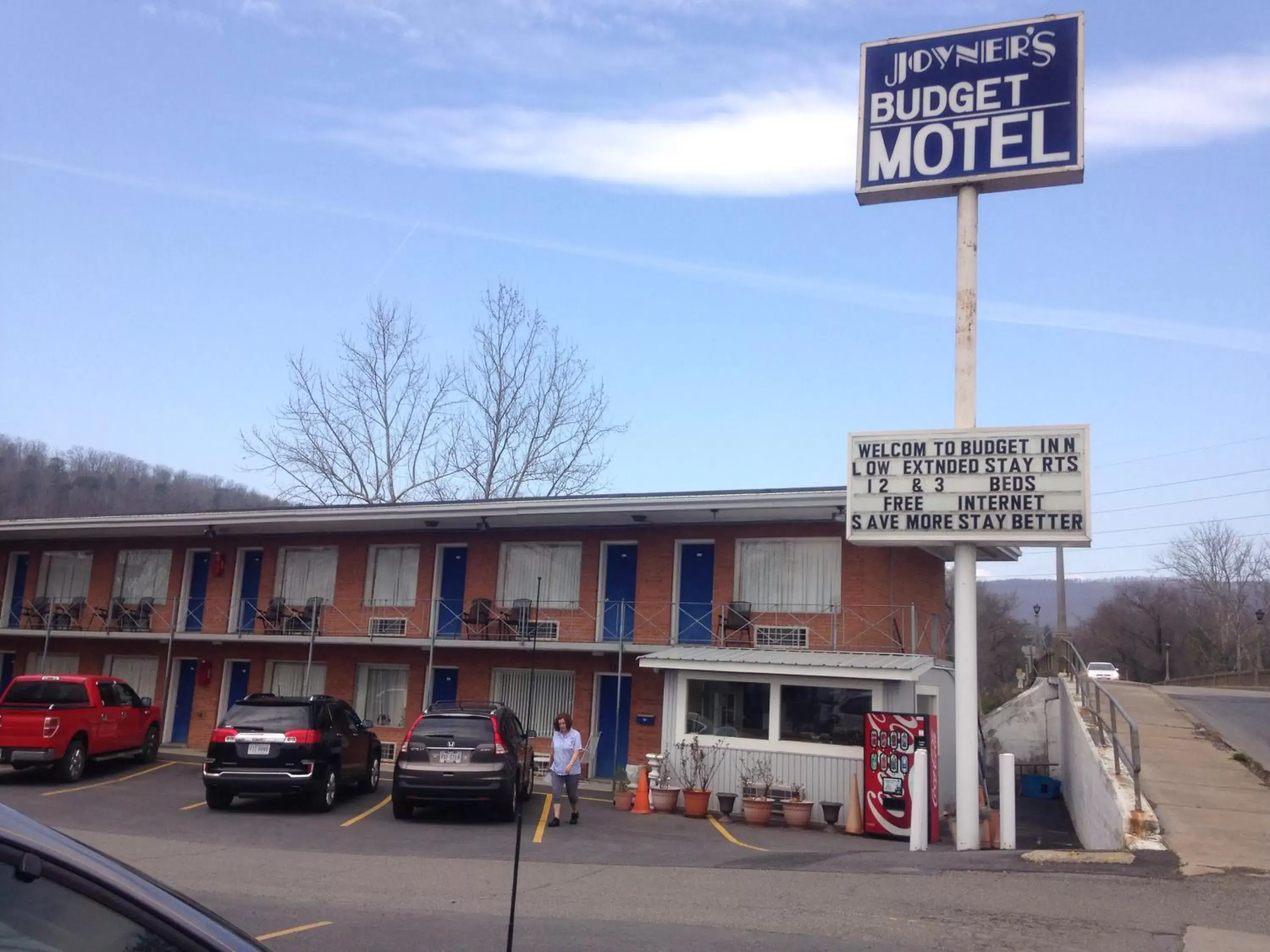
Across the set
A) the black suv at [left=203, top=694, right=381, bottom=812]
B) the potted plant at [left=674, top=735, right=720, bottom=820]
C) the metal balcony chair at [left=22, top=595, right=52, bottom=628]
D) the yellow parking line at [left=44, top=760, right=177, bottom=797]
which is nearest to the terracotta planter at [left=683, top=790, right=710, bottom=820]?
the potted plant at [left=674, top=735, right=720, bottom=820]

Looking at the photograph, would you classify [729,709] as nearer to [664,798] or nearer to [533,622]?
[664,798]

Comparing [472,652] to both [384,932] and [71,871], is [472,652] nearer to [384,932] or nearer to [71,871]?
[384,932]

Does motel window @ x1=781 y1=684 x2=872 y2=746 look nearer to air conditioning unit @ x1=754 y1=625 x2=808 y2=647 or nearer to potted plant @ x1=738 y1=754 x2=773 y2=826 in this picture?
potted plant @ x1=738 y1=754 x2=773 y2=826

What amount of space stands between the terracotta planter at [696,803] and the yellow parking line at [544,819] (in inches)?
97.2

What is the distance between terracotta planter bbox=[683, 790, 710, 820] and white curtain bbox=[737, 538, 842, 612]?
5.08 meters

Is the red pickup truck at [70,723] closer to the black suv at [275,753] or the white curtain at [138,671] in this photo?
the black suv at [275,753]

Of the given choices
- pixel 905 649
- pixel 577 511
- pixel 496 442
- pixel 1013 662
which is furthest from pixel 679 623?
pixel 1013 662

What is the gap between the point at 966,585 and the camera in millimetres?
15453

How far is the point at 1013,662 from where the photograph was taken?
2960 inches

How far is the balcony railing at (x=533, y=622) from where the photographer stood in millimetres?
22703

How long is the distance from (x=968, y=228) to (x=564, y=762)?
10088 millimetres

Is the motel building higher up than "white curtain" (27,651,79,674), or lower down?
higher up

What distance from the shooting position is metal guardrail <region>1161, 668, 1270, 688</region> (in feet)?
147

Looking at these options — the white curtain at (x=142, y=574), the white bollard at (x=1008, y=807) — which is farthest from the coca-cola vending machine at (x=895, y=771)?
the white curtain at (x=142, y=574)
